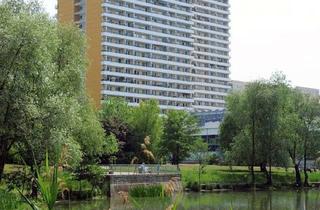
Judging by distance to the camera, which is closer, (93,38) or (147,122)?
(147,122)

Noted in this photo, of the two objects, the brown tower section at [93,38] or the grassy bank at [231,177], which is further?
the brown tower section at [93,38]

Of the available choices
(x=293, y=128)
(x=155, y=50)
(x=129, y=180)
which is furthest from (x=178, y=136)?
(x=155, y=50)

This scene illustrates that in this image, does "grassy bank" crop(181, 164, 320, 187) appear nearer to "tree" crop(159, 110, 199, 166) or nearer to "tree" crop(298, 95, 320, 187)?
"tree" crop(298, 95, 320, 187)

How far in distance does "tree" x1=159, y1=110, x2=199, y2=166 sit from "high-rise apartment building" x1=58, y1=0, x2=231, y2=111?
189 feet

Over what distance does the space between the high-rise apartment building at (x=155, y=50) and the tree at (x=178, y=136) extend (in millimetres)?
57706

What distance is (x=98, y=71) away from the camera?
14175 cm

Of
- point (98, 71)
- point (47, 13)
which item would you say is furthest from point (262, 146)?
point (98, 71)

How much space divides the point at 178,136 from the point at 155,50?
261ft

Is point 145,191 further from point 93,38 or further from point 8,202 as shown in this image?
point 93,38

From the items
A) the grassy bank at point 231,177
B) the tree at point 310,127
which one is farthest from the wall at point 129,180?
the tree at point 310,127

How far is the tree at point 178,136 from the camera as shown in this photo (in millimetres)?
79938

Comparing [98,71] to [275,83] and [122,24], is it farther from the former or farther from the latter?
[275,83]

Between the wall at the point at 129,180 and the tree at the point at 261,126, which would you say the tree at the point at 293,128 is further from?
the wall at the point at 129,180

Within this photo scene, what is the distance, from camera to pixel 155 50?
15662 centimetres
